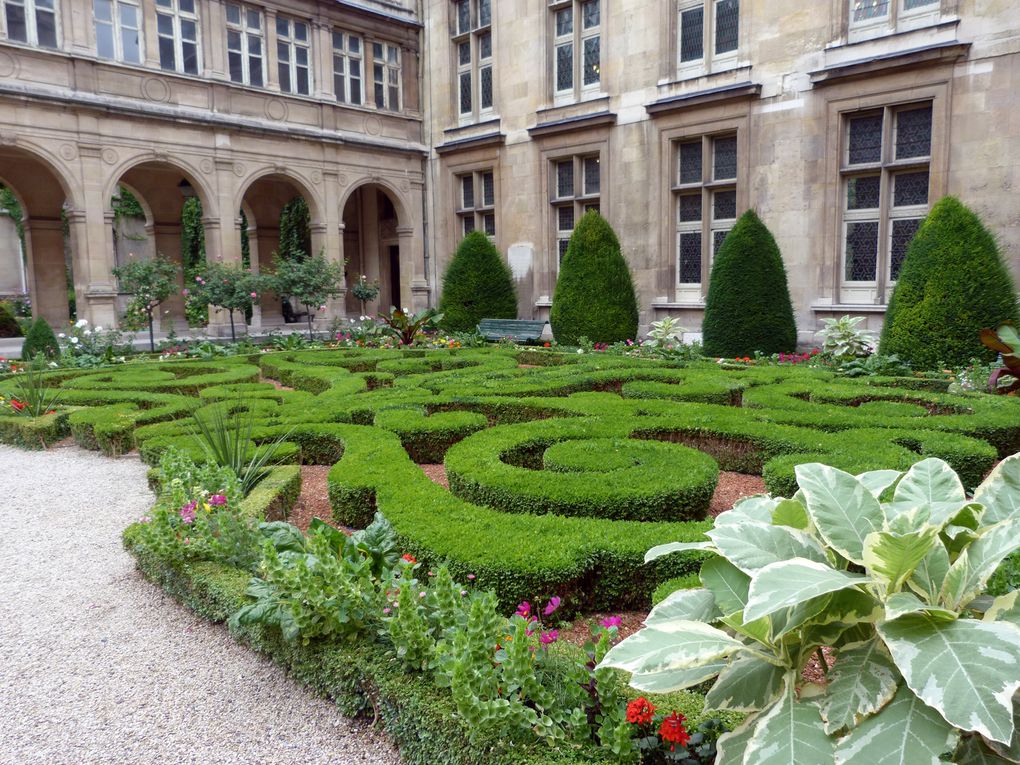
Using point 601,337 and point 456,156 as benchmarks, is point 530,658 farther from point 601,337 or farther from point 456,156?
point 456,156

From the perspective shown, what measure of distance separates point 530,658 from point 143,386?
24.7ft

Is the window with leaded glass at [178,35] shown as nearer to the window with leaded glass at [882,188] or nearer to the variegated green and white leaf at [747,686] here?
the window with leaded glass at [882,188]

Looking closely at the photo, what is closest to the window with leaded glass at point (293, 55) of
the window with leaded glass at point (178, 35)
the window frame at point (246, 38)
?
the window frame at point (246, 38)

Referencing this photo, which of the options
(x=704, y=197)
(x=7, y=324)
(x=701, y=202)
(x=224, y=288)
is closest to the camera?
(x=704, y=197)

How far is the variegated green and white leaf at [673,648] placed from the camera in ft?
4.92

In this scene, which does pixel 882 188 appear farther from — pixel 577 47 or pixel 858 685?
pixel 858 685

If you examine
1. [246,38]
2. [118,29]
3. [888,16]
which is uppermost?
[246,38]

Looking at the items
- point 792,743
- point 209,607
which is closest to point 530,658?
point 792,743

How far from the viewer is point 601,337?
1345 centimetres

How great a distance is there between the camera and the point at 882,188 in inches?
464

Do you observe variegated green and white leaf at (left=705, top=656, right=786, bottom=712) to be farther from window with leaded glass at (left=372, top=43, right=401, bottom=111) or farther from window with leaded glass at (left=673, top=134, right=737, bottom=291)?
window with leaded glass at (left=372, top=43, right=401, bottom=111)

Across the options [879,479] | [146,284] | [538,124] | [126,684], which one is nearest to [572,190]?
[538,124]

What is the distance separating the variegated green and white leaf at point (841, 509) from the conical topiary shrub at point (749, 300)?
9.96m

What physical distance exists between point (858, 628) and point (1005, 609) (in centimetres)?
27
